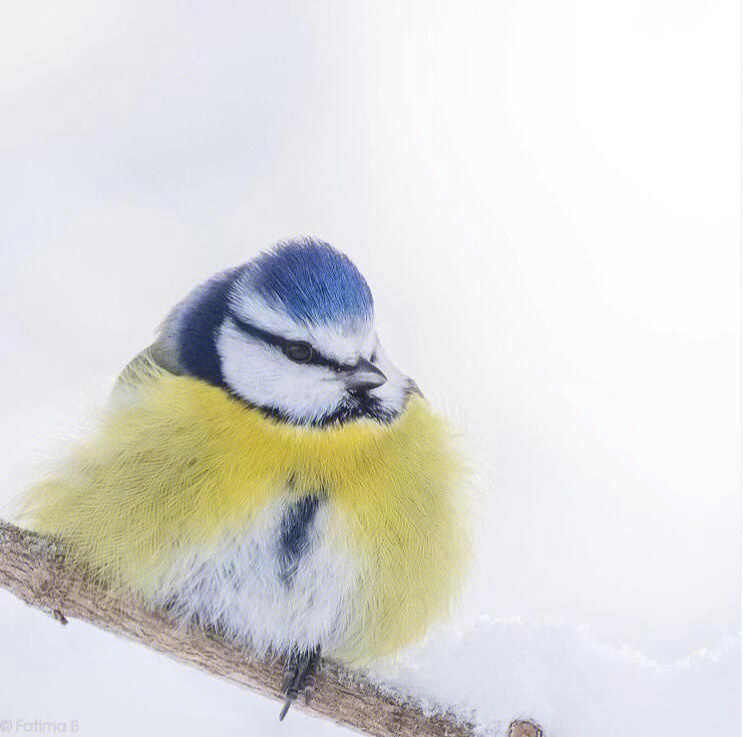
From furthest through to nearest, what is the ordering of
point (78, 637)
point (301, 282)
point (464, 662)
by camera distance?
point (78, 637) < point (464, 662) < point (301, 282)

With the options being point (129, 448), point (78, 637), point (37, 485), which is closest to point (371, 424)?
point (129, 448)

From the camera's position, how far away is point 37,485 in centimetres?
97

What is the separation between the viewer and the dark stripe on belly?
0.88 meters

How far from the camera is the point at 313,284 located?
2.84ft

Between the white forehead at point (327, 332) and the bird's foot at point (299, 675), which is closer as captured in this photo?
the white forehead at point (327, 332)

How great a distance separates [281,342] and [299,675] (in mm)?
332

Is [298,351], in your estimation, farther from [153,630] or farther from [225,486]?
[153,630]

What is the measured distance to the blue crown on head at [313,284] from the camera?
858 millimetres

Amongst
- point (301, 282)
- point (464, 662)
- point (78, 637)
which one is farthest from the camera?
point (78, 637)

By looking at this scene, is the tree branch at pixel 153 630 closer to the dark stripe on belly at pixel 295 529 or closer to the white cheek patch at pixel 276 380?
the dark stripe on belly at pixel 295 529

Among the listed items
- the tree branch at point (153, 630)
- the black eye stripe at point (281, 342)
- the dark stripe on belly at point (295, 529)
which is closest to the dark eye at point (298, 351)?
the black eye stripe at point (281, 342)

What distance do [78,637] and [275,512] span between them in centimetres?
49

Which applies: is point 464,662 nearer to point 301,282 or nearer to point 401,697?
point 401,697

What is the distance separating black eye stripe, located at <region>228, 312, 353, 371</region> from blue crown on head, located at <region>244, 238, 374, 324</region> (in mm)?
26
